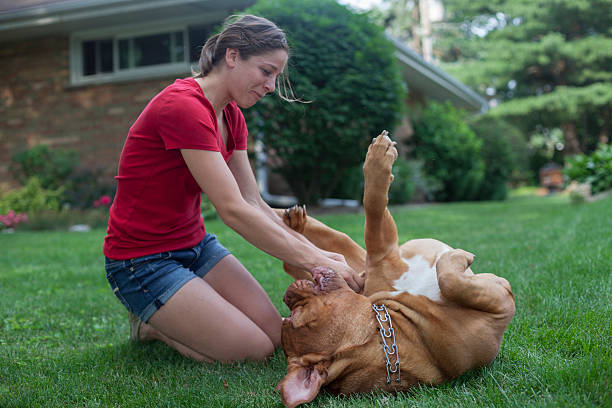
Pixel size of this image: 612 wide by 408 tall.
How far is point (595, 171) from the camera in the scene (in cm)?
1139

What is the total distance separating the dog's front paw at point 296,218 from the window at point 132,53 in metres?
8.23

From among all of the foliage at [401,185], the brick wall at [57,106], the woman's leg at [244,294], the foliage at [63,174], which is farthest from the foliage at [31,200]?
the woman's leg at [244,294]

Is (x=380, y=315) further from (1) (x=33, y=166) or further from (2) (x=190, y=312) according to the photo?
(1) (x=33, y=166)

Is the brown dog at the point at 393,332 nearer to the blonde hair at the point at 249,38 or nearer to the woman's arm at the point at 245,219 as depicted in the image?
the woman's arm at the point at 245,219

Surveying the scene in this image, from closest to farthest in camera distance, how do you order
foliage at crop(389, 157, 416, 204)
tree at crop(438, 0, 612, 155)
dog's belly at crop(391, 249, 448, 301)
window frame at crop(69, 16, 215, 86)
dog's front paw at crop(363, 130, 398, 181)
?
dog's belly at crop(391, 249, 448, 301) < dog's front paw at crop(363, 130, 398, 181) < window frame at crop(69, 16, 215, 86) < foliage at crop(389, 157, 416, 204) < tree at crop(438, 0, 612, 155)

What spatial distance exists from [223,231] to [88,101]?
577cm

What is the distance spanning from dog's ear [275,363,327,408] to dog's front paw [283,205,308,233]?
1.10 meters

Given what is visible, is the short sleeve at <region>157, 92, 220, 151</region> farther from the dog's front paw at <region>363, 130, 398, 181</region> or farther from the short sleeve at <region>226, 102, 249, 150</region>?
the dog's front paw at <region>363, 130, 398, 181</region>

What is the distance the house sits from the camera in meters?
10.6

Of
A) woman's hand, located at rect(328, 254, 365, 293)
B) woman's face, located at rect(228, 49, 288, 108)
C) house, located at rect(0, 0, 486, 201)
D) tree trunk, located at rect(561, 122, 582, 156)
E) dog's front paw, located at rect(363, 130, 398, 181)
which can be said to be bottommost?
tree trunk, located at rect(561, 122, 582, 156)

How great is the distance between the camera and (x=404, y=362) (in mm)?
2096

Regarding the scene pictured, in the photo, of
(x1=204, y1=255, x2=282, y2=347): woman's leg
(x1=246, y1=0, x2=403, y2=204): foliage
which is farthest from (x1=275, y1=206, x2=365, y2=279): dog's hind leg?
(x1=246, y1=0, x2=403, y2=204): foliage

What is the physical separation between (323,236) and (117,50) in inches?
380

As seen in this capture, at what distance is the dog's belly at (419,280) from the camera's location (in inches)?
89.0
